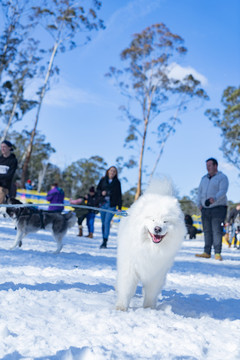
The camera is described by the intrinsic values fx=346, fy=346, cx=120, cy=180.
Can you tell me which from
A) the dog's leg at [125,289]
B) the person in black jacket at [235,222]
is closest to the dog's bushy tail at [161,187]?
the dog's leg at [125,289]

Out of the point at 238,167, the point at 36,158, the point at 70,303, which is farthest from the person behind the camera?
the point at 36,158

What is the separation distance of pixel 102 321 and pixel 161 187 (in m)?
1.28

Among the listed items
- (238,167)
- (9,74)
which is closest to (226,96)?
(238,167)

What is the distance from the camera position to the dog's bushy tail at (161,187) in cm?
316

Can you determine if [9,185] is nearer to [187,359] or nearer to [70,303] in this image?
[70,303]

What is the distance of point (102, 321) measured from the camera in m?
2.52

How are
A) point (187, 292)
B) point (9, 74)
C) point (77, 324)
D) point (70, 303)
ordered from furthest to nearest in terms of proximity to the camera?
point (9, 74)
point (187, 292)
point (70, 303)
point (77, 324)

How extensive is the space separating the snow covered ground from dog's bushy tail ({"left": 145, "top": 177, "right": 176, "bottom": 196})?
1.03 metres

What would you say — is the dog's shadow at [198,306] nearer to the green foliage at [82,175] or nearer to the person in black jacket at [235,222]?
the person in black jacket at [235,222]

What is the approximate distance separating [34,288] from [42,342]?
4.96 feet

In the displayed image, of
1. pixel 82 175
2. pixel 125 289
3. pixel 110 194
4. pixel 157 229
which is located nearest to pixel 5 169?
pixel 110 194

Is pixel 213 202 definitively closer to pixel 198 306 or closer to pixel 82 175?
pixel 198 306

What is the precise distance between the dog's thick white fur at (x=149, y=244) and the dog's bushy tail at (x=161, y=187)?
12 cm

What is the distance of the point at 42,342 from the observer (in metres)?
2.04
